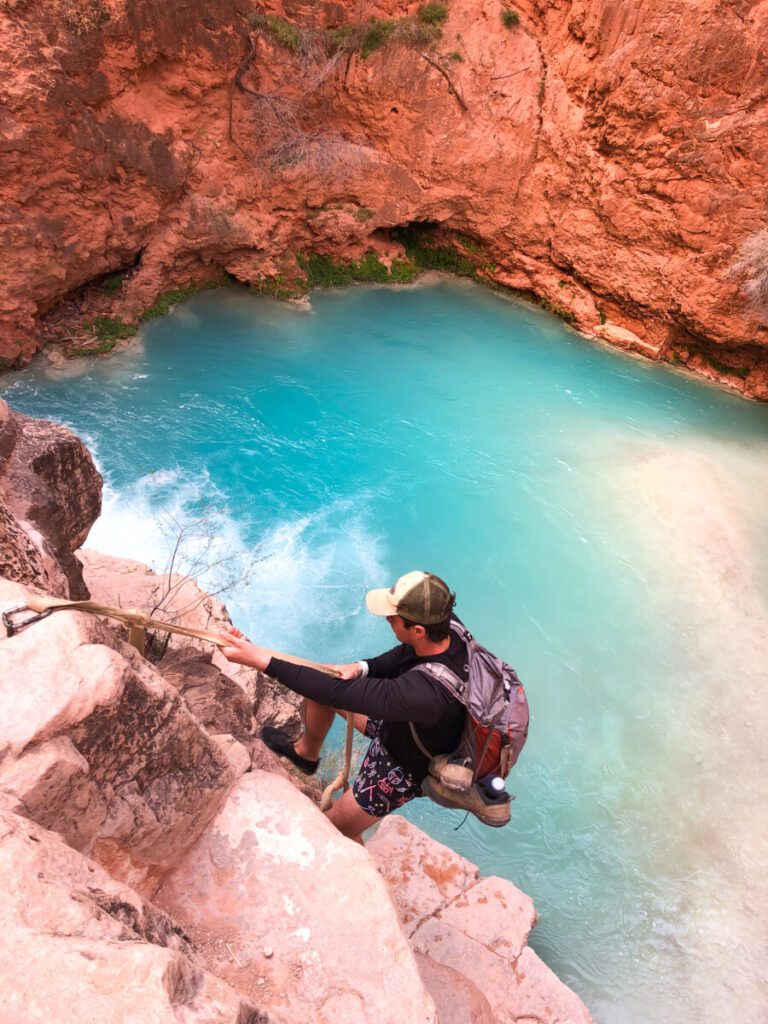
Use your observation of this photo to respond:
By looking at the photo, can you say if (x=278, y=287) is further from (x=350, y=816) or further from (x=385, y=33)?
(x=350, y=816)

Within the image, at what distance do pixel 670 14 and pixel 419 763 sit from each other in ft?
34.6

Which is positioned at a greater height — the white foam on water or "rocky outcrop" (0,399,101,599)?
"rocky outcrop" (0,399,101,599)

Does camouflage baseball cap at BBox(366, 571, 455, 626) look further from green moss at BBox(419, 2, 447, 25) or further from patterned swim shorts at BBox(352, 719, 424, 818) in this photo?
green moss at BBox(419, 2, 447, 25)

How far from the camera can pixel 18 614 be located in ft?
6.73

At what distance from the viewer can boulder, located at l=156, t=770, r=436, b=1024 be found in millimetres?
1957

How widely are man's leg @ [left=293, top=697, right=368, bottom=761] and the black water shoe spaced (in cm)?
2

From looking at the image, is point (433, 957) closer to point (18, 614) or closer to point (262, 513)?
point (18, 614)

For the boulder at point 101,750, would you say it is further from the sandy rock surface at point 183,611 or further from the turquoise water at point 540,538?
the turquoise water at point 540,538

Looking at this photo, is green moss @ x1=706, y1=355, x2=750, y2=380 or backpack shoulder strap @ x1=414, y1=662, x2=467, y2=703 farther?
green moss @ x1=706, y1=355, x2=750, y2=380

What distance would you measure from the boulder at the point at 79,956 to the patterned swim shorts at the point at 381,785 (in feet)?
4.33

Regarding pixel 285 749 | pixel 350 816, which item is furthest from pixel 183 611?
pixel 350 816

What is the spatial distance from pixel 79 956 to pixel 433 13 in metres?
12.6

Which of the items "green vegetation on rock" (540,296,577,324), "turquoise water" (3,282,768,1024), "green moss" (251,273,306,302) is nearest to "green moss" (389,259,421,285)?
"turquoise water" (3,282,768,1024)

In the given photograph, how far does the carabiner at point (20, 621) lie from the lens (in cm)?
201
